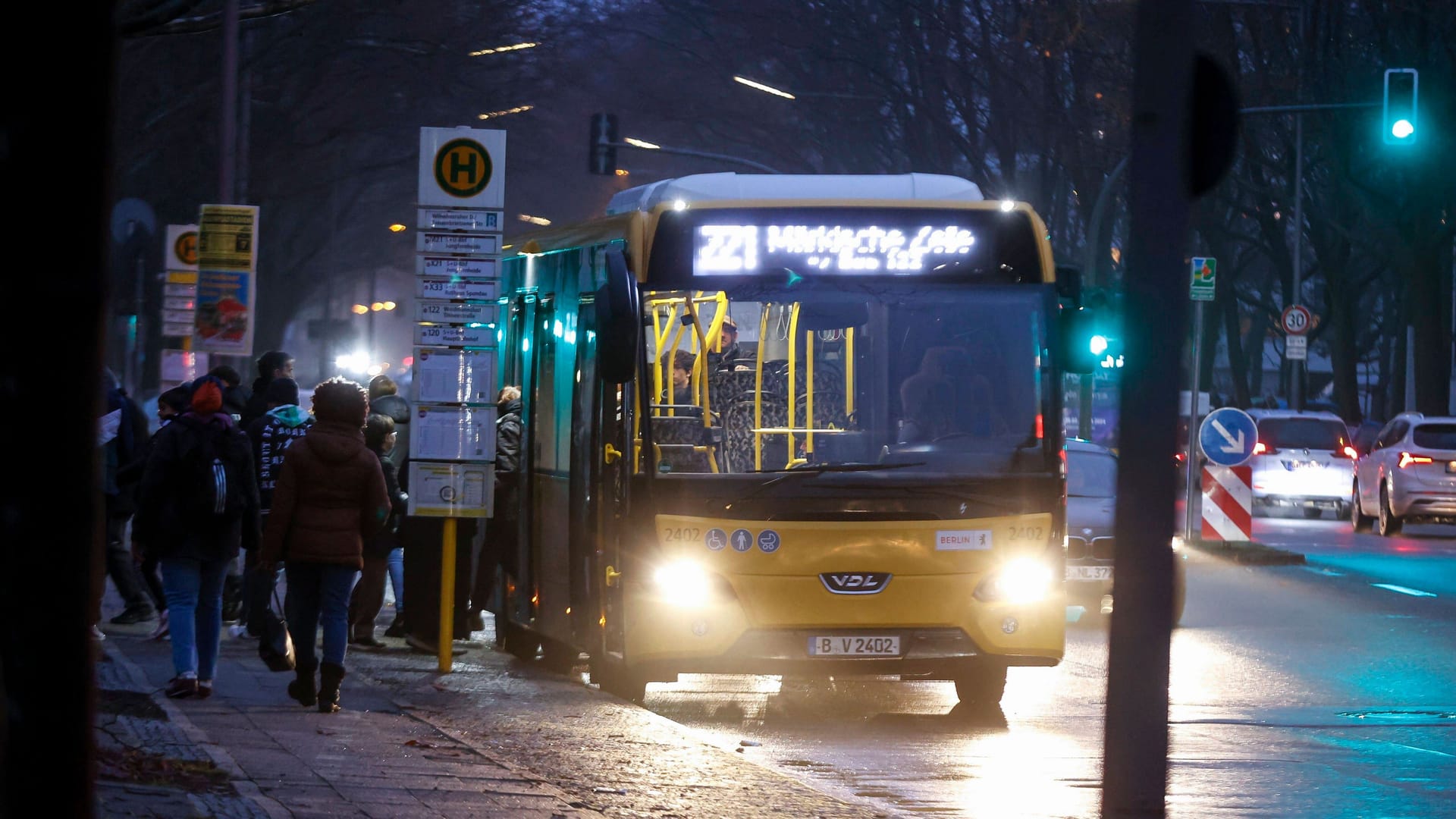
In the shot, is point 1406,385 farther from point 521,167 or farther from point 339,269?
point 339,269

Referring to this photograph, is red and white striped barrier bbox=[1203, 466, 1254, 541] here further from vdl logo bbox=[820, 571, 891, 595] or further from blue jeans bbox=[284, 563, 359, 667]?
blue jeans bbox=[284, 563, 359, 667]

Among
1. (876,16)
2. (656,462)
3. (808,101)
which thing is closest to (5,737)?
(656,462)

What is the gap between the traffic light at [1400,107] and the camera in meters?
23.8

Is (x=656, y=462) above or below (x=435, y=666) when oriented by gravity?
above

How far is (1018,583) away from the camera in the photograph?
38.8ft

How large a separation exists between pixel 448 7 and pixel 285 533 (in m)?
28.1

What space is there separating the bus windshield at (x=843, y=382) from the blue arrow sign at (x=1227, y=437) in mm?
12447

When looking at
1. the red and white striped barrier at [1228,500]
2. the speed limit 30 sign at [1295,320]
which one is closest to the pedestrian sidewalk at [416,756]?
the red and white striped barrier at [1228,500]

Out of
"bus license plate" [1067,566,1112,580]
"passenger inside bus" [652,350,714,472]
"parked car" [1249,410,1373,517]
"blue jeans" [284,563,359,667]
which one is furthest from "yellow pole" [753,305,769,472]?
"parked car" [1249,410,1373,517]

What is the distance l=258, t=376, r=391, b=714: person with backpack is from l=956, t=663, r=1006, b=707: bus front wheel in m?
3.28

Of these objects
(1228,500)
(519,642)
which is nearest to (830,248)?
(519,642)

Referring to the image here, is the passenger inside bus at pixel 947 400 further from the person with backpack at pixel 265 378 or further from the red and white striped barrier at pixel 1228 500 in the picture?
the red and white striped barrier at pixel 1228 500

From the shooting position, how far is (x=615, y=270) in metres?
11.2

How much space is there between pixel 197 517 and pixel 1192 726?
514cm
